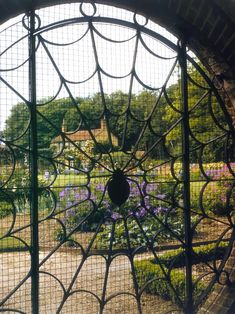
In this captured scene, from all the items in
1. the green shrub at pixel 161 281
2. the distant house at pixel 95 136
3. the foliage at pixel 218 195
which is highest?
the distant house at pixel 95 136

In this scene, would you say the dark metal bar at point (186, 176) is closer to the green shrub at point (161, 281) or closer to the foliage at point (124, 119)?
the foliage at point (124, 119)

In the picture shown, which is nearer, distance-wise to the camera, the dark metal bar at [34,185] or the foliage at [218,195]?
the dark metal bar at [34,185]

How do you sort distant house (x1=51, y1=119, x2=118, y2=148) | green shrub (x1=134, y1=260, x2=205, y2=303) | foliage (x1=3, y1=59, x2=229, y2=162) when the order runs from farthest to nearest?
1. green shrub (x1=134, y1=260, x2=205, y2=303)
2. distant house (x1=51, y1=119, x2=118, y2=148)
3. foliage (x1=3, y1=59, x2=229, y2=162)

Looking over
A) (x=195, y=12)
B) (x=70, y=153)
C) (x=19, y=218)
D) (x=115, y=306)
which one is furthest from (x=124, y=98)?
(x=115, y=306)

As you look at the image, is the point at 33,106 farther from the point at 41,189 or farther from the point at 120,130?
the point at 120,130

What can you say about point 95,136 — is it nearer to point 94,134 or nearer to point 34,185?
point 94,134

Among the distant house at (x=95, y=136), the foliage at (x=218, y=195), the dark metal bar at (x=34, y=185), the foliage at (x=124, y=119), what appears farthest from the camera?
the foliage at (x=218, y=195)

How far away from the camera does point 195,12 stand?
8.44ft

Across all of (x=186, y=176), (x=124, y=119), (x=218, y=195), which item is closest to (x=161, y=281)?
(x=218, y=195)

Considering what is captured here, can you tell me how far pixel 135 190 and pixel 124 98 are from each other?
2.54ft

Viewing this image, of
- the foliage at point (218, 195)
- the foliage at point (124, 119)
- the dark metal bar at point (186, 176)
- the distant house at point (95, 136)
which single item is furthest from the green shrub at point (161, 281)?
the distant house at point (95, 136)

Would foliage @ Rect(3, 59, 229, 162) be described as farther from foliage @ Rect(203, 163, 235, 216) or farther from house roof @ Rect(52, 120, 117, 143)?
foliage @ Rect(203, 163, 235, 216)

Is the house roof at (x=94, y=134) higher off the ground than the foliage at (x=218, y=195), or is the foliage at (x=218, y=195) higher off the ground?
the house roof at (x=94, y=134)

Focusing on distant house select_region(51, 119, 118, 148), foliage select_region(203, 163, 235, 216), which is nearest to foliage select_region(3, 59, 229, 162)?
distant house select_region(51, 119, 118, 148)
